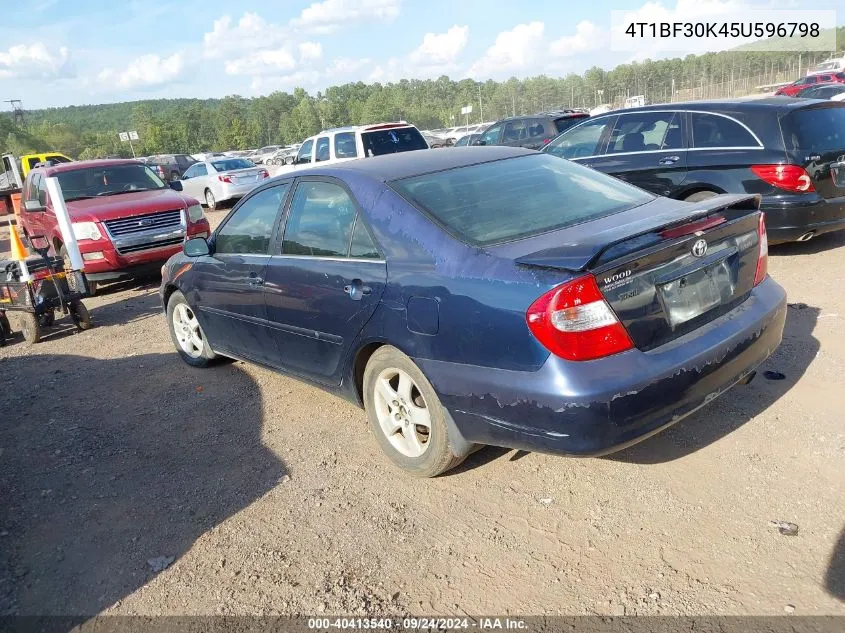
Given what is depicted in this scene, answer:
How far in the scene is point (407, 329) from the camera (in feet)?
10.6

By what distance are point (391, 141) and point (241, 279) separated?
10823mm

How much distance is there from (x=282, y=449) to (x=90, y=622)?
59.8 inches

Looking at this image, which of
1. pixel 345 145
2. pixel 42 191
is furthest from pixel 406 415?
pixel 345 145

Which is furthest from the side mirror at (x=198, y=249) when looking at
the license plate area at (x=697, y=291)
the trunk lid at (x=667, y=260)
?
the license plate area at (x=697, y=291)

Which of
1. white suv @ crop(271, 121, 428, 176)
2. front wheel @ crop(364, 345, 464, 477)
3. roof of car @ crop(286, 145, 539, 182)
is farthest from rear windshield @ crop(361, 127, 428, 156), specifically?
front wheel @ crop(364, 345, 464, 477)

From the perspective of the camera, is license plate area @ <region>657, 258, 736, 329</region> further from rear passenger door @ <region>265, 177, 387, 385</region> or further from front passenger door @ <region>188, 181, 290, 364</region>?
front passenger door @ <region>188, 181, 290, 364</region>

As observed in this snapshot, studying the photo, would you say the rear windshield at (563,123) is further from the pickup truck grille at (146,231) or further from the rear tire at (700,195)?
the pickup truck grille at (146,231)

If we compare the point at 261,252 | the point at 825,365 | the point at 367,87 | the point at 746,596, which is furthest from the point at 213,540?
the point at 367,87

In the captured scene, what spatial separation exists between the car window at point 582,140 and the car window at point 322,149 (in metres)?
7.95

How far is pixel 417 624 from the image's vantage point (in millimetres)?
2557

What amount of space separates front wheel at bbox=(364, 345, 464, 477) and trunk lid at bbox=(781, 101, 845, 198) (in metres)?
5.05

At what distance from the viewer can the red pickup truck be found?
8.88 m

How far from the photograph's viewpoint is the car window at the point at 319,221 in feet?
12.4

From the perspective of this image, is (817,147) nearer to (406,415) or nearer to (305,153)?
(406,415)
